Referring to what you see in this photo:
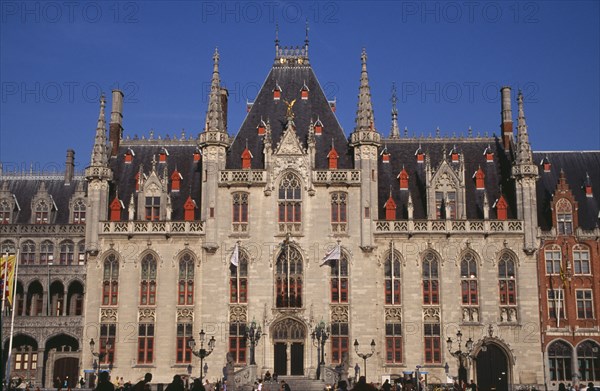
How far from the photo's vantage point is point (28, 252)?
61.9m

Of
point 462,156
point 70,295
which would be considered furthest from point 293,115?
point 70,295

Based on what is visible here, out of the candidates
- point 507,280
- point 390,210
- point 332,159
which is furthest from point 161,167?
point 507,280

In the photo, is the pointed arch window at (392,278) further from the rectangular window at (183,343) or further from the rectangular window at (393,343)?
the rectangular window at (183,343)

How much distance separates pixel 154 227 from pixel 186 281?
4920mm

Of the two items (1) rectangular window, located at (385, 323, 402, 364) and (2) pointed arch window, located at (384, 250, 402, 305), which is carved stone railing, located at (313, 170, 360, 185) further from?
(1) rectangular window, located at (385, 323, 402, 364)

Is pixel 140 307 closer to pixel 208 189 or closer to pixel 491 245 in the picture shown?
pixel 208 189

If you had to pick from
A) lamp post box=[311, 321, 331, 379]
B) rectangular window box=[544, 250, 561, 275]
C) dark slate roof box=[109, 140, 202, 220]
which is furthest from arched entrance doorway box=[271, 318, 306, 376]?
rectangular window box=[544, 250, 561, 275]

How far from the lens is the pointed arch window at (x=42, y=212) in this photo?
63312mm

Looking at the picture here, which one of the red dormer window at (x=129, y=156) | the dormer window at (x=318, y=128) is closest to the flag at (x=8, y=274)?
the red dormer window at (x=129, y=156)

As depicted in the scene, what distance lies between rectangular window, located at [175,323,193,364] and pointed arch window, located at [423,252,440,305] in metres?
18.2

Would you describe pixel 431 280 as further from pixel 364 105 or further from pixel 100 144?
pixel 100 144

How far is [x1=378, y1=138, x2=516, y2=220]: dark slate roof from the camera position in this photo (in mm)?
60947

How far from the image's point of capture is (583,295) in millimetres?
58156

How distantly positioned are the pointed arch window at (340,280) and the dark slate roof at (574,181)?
16018mm
